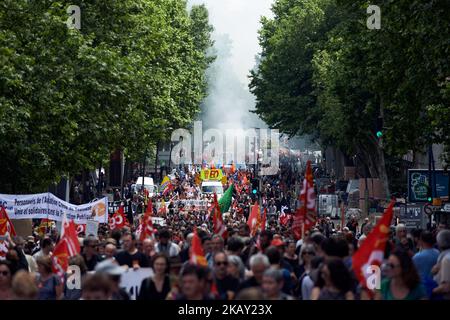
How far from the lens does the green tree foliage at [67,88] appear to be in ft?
115

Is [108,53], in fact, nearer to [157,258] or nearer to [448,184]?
[448,184]

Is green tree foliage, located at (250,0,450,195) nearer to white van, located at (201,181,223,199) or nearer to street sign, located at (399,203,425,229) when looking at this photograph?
street sign, located at (399,203,425,229)

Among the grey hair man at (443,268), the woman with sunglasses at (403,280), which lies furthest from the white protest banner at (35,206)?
the woman with sunglasses at (403,280)

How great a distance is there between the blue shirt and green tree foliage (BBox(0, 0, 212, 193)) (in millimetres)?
16730

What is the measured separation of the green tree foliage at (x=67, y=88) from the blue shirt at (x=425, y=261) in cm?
1673

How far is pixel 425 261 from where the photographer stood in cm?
1683

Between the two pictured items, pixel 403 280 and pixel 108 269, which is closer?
pixel 108 269

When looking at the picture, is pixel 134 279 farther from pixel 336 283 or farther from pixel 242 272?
pixel 336 283

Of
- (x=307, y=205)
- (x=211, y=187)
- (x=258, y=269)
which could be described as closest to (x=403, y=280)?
(x=258, y=269)

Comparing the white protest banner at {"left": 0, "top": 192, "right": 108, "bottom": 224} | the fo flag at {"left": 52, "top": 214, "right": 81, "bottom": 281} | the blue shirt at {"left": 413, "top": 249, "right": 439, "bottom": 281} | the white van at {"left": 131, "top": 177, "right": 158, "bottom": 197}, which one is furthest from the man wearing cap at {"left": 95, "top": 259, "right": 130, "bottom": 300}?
the white van at {"left": 131, "top": 177, "right": 158, "bottom": 197}

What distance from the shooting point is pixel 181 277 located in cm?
1220

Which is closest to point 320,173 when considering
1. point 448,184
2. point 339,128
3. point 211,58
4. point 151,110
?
point 211,58

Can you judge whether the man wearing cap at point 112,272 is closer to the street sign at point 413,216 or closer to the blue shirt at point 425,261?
the blue shirt at point 425,261

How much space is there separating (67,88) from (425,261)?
910 inches
